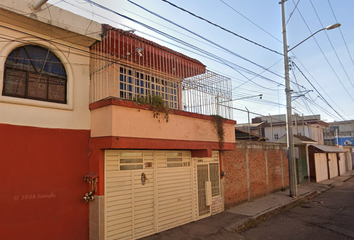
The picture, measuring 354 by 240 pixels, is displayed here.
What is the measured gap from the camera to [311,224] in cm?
888

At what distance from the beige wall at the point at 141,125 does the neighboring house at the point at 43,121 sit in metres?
0.69

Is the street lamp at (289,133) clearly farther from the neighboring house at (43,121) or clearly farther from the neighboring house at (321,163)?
the neighboring house at (43,121)

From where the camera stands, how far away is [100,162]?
6.40 m

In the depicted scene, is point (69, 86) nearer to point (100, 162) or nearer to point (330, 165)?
point (100, 162)

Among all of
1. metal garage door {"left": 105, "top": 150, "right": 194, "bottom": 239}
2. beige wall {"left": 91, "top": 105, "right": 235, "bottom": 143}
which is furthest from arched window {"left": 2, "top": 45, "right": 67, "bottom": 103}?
metal garage door {"left": 105, "top": 150, "right": 194, "bottom": 239}

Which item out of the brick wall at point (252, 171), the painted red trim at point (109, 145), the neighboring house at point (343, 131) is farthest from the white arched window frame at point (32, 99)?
the neighboring house at point (343, 131)

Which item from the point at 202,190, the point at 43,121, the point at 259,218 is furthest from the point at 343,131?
the point at 43,121

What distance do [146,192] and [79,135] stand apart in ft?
8.27

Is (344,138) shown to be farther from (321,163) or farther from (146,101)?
(146,101)

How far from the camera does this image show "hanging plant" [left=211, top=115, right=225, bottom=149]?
9.48 meters

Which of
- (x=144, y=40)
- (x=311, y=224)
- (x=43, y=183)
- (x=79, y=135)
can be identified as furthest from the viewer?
(x=311, y=224)

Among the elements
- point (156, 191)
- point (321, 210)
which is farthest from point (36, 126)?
point (321, 210)

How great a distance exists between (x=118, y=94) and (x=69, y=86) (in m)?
1.55

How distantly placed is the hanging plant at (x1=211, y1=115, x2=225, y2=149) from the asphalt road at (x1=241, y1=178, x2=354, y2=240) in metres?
3.22
